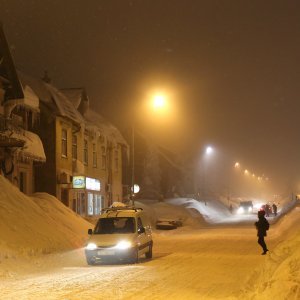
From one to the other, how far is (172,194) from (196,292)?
238 feet

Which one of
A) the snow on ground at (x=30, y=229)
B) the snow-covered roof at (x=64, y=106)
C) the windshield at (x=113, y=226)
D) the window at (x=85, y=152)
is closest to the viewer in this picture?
the snow on ground at (x=30, y=229)

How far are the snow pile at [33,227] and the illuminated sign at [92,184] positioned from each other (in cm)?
1137

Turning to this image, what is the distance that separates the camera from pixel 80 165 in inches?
1606

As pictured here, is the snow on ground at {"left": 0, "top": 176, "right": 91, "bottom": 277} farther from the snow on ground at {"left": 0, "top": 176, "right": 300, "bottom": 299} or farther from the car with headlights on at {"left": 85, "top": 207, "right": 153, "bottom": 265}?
the car with headlights on at {"left": 85, "top": 207, "right": 153, "bottom": 265}

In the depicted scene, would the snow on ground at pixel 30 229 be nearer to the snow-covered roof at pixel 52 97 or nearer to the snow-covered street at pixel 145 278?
the snow-covered street at pixel 145 278

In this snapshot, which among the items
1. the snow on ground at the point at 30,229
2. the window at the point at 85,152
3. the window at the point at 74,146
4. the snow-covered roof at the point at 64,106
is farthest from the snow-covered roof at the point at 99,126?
the snow on ground at the point at 30,229

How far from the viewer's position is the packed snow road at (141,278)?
12.0 m

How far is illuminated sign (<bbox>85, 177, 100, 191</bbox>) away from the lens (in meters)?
43.1

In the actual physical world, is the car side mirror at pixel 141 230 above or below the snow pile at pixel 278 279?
above

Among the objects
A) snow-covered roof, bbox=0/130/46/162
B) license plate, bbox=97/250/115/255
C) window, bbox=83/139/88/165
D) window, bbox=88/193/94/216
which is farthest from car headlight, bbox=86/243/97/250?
window, bbox=88/193/94/216

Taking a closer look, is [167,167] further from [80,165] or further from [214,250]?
[214,250]

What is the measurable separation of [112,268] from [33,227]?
7204 mm

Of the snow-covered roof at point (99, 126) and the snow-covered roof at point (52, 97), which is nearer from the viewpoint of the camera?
the snow-covered roof at point (52, 97)

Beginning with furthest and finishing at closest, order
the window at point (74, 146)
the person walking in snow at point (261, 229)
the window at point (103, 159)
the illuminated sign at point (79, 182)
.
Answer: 1. the window at point (103, 159)
2. the window at point (74, 146)
3. the illuminated sign at point (79, 182)
4. the person walking in snow at point (261, 229)
